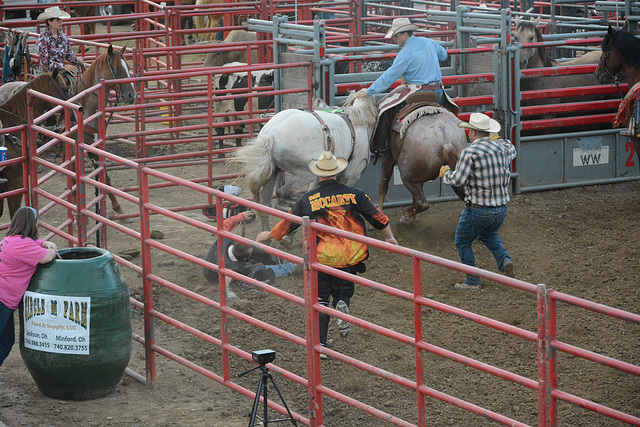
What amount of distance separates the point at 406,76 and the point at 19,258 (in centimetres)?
537

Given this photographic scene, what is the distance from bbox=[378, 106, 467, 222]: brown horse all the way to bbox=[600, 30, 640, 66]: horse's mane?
286 centimetres

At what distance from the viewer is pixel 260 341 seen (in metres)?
6.55

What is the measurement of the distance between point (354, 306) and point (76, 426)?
279 cm

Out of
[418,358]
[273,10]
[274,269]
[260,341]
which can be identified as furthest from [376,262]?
[273,10]

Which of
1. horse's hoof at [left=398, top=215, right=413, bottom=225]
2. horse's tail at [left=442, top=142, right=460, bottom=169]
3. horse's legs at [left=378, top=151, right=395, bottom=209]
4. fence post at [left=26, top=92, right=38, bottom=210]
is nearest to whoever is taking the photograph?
fence post at [left=26, top=92, right=38, bottom=210]

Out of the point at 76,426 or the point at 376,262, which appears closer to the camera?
the point at 76,426

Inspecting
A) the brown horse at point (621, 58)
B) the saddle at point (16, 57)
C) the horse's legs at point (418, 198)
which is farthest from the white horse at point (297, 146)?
the saddle at point (16, 57)

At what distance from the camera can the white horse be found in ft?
27.8

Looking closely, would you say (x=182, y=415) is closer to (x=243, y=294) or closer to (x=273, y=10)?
(x=243, y=294)

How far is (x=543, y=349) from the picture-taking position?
3568mm

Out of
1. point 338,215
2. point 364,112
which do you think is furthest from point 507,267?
point 364,112

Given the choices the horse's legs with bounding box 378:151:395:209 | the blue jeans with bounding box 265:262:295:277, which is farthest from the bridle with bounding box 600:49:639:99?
the blue jeans with bounding box 265:262:295:277

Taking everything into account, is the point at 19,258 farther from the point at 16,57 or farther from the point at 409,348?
the point at 16,57

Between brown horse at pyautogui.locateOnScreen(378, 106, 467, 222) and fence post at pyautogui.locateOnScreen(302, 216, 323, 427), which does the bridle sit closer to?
brown horse at pyautogui.locateOnScreen(378, 106, 467, 222)
